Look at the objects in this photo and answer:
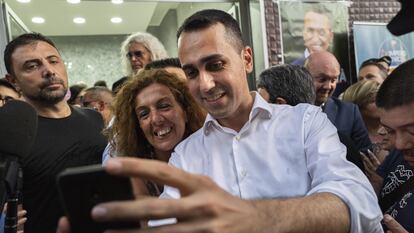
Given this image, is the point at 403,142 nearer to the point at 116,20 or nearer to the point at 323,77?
the point at 323,77

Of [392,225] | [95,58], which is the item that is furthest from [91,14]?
[392,225]

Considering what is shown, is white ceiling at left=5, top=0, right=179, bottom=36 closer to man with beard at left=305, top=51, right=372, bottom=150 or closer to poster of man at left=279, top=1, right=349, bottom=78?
poster of man at left=279, top=1, right=349, bottom=78

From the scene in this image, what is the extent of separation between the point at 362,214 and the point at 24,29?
4.71 metres

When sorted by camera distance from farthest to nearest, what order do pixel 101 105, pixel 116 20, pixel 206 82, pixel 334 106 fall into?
pixel 116 20, pixel 101 105, pixel 334 106, pixel 206 82

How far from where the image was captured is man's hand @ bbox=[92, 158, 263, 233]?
55 cm

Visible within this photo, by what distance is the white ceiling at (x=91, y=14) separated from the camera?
4859 mm

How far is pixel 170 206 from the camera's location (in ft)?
1.89

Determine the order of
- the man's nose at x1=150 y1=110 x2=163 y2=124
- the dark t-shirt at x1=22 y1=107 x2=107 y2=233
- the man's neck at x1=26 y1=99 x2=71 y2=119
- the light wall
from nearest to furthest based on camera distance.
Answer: the man's nose at x1=150 y1=110 x2=163 y2=124, the dark t-shirt at x1=22 y1=107 x2=107 y2=233, the man's neck at x1=26 y1=99 x2=71 y2=119, the light wall

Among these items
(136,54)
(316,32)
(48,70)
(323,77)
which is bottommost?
(323,77)

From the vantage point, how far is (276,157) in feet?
4.48

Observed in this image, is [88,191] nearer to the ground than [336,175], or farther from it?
farther from it

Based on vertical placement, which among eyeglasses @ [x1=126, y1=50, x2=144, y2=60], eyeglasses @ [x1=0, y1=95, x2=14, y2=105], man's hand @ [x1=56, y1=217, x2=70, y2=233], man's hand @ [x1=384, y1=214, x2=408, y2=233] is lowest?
man's hand @ [x1=384, y1=214, x2=408, y2=233]

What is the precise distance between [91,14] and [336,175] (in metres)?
4.90

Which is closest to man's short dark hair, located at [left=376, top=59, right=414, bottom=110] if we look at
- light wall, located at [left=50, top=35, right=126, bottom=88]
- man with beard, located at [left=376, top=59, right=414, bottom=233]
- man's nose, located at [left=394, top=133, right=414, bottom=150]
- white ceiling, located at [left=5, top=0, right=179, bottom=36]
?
man with beard, located at [left=376, top=59, right=414, bottom=233]
